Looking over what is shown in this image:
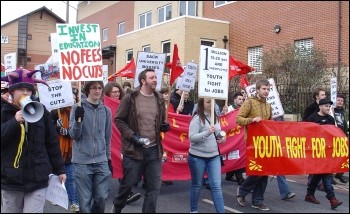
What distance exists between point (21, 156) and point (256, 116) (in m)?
3.92

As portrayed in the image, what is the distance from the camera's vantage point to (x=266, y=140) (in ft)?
23.5

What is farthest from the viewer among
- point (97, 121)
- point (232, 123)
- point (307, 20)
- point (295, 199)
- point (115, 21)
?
point (115, 21)

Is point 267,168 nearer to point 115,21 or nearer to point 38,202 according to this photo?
point 38,202

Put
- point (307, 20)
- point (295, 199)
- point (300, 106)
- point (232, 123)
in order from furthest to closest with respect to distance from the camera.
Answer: point (307, 20), point (300, 106), point (232, 123), point (295, 199)

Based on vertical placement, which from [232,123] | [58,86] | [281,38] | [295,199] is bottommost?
[295,199]

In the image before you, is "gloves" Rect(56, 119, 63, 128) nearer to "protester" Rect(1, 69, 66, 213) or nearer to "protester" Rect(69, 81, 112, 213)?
"protester" Rect(69, 81, 112, 213)

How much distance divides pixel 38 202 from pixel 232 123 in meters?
5.10

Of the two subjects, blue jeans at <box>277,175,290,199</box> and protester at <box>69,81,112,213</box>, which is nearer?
protester at <box>69,81,112,213</box>

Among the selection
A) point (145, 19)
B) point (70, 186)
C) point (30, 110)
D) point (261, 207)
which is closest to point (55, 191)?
point (30, 110)

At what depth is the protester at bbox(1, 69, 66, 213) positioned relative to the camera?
158 inches

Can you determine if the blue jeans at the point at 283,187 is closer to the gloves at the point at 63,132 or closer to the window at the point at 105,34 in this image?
the gloves at the point at 63,132

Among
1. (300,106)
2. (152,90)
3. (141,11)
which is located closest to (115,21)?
(141,11)

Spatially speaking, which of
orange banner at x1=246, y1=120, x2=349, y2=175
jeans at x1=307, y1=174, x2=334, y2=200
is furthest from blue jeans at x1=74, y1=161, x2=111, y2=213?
jeans at x1=307, y1=174, x2=334, y2=200

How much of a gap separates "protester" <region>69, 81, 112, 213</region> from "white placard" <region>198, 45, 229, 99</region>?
144cm
